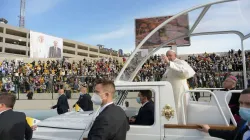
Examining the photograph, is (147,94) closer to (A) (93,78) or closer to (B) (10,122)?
(B) (10,122)

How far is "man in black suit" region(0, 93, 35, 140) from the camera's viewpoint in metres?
2.67

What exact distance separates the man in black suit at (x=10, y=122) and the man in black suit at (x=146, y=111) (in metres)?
1.49

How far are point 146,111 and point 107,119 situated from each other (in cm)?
140

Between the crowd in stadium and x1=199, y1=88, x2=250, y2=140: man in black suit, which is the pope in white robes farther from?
the crowd in stadium

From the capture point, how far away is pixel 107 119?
209 cm

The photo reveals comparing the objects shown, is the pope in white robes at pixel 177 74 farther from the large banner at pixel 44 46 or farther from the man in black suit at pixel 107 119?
the large banner at pixel 44 46

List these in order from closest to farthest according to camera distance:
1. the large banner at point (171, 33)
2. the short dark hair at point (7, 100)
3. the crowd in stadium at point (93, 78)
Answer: the short dark hair at point (7, 100), the large banner at point (171, 33), the crowd in stadium at point (93, 78)

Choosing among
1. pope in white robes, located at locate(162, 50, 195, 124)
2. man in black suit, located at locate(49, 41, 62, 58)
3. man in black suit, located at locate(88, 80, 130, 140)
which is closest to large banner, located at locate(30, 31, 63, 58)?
man in black suit, located at locate(49, 41, 62, 58)

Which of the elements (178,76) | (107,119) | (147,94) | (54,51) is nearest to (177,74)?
(178,76)

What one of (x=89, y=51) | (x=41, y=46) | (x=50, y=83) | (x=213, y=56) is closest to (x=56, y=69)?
(x=50, y=83)

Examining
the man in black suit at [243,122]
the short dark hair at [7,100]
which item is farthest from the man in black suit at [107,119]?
the short dark hair at [7,100]

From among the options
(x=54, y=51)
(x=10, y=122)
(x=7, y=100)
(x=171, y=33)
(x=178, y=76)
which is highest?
(x=54, y=51)

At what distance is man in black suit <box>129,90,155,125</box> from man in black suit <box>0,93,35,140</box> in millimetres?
1490

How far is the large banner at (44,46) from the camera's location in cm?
6206
